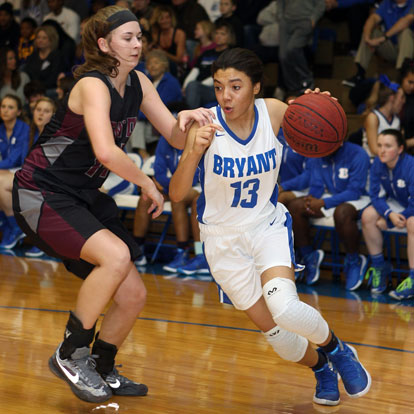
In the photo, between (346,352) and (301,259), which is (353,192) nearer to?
(301,259)

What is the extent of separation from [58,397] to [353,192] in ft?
13.8

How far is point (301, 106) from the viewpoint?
3.67 metres

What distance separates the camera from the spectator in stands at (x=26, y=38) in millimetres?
11555

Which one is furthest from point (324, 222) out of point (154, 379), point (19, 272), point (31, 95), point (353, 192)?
point (31, 95)

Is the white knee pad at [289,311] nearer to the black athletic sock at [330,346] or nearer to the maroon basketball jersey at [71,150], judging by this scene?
the black athletic sock at [330,346]

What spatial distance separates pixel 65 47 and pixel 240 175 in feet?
26.2

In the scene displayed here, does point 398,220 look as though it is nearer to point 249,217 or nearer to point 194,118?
point 249,217

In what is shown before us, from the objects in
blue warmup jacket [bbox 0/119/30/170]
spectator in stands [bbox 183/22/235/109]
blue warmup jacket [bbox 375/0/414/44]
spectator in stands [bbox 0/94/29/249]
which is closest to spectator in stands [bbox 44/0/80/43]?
spectator in stands [bbox 0/94/29/249]

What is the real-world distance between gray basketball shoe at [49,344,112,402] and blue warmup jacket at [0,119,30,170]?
5.68 m

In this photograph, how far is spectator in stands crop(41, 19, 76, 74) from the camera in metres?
10.8

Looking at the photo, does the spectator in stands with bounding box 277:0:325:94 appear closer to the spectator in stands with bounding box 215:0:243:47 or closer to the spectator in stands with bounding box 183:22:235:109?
the spectator in stands with bounding box 215:0:243:47

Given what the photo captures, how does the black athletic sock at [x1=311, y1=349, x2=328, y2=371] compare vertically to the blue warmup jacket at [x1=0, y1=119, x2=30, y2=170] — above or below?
above

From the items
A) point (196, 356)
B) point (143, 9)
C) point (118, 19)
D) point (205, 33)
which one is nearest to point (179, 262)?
point (196, 356)

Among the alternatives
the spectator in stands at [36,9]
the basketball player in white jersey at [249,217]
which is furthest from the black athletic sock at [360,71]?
the basketball player in white jersey at [249,217]
